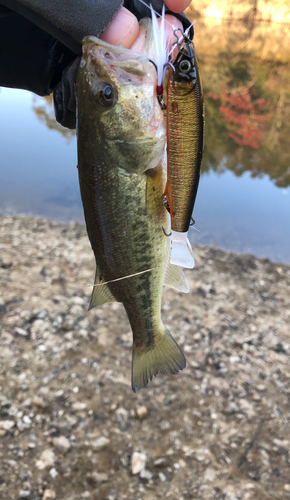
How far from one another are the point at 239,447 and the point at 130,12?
3.48 meters

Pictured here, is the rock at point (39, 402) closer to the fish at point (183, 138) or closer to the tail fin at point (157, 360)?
the tail fin at point (157, 360)

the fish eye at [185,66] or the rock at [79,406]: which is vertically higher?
the fish eye at [185,66]

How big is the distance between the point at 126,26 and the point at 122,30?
0.07 ft

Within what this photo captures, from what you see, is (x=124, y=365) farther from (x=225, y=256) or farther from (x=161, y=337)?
Answer: (x=225, y=256)

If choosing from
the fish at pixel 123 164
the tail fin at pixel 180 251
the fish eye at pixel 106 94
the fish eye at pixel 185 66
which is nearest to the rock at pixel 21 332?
the fish at pixel 123 164

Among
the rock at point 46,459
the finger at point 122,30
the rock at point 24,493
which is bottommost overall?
the rock at point 24,493

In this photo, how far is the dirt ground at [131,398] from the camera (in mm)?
2877

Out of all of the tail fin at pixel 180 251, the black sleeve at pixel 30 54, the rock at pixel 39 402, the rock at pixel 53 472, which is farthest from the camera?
the rock at pixel 39 402

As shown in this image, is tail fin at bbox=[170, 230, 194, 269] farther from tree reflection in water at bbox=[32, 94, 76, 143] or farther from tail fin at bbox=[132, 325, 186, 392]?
tree reflection in water at bbox=[32, 94, 76, 143]

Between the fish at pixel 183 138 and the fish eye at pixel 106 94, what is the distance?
0.25m

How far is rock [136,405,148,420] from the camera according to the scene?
3350 millimetres

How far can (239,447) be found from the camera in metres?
3.20

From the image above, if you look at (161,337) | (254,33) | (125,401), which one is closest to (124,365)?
(125,401)

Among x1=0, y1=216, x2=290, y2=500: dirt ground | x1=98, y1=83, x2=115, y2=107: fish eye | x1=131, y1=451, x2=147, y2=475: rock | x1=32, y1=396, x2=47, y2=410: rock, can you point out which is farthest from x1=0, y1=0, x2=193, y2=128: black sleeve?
x1=131, y1=451, x2=147, y2=475: rock
